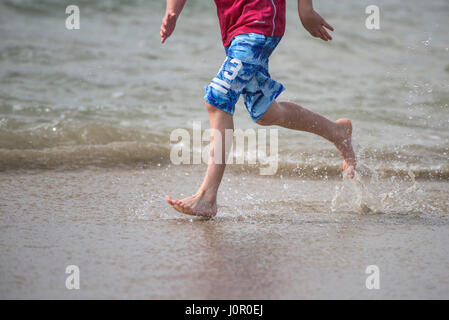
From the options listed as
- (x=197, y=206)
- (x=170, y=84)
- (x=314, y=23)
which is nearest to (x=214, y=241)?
(x=197, y=206)

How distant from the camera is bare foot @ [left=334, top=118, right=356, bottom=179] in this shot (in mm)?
3336

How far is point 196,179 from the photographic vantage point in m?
3.78

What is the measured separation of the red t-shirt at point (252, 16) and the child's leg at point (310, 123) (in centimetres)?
41

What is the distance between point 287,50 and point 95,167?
15.0ft

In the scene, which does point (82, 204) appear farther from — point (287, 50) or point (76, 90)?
point (287, 50)

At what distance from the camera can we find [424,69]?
24.0ft

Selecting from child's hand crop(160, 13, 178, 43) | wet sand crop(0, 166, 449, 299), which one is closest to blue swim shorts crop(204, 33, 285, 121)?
child's hand crop(160, 13, 178, 43)

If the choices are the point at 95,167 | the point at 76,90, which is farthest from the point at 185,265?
the point at 76,90

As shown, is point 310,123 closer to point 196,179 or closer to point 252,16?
point 252,16

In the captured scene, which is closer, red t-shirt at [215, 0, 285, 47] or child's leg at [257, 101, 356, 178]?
red t-shirt at [215, 0, 285, 47]

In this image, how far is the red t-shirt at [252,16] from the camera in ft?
9.23

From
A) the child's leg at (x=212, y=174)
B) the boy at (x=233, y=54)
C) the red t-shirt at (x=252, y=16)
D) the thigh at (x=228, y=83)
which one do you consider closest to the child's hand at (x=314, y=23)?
the boy at (x=233, y=54)

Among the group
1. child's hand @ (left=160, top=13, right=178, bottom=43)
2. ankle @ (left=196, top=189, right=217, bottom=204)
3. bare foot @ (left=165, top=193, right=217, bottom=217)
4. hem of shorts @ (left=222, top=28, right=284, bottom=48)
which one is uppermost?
child's hand @ (left=160, top=13, right=178, bottom=43)

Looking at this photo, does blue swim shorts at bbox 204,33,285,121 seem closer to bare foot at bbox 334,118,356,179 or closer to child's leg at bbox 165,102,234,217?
child's leg at bbox 165,102,234,217
